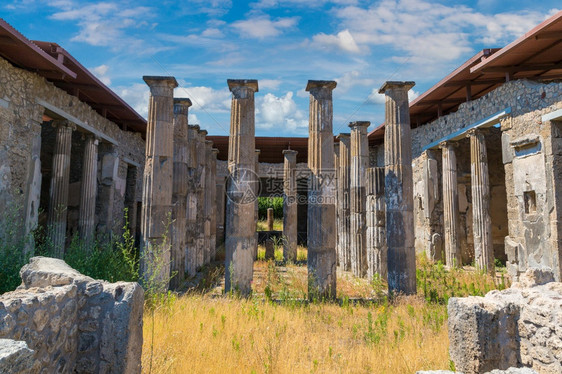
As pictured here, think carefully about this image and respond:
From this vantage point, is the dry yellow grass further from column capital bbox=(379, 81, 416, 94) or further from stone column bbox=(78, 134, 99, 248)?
stone column bbox=(78, 134, 99, 248)

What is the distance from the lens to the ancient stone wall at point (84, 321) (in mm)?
2865

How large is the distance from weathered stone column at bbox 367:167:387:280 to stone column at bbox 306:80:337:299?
2.69m

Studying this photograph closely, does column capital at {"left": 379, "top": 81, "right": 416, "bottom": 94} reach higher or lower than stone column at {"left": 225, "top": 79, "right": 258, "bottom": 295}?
higher

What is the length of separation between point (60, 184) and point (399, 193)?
9460 mm

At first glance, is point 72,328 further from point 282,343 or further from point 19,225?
point 19,225

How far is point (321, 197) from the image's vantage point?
8164 millimetres

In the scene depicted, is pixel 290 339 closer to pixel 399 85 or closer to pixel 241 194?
pixel 241 194

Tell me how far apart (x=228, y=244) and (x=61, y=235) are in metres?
5.70

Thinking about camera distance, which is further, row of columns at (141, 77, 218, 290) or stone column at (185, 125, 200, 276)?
stone column at (185, 125, 200, 276)

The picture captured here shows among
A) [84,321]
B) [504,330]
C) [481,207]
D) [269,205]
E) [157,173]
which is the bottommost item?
[504,330]

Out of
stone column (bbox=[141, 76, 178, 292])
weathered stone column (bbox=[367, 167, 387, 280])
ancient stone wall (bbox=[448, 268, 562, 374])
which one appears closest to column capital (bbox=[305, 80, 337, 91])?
stone column (bbox=[141, 76, 178, 292])

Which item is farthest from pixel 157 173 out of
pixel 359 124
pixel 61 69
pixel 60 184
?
pixel 359 124

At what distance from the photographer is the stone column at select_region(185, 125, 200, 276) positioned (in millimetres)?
11250

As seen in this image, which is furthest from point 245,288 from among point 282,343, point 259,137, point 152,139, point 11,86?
point 259,137
